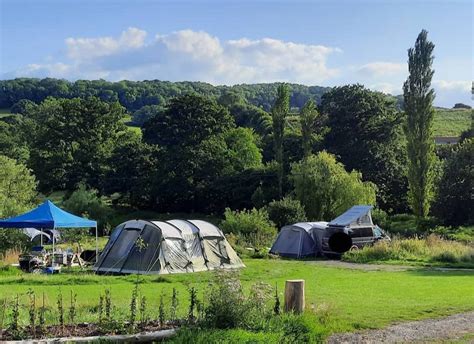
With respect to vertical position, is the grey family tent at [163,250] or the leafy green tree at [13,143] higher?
the leafy green tree at [13,143]

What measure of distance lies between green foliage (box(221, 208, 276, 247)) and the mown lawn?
945 centimetres

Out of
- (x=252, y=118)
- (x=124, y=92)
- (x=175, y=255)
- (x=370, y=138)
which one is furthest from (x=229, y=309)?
(x=124, y=92)

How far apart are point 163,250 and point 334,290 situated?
7.14 meters

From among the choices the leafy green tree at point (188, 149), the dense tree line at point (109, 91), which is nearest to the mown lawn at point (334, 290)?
the leafy green tree at point (188, 149)

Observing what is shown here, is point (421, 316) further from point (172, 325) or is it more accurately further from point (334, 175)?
point (334, 175)

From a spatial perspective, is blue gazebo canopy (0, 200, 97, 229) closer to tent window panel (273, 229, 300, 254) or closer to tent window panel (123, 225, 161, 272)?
tent window panel (123, 225, 161, 272)

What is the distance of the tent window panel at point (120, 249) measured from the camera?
20812 mm

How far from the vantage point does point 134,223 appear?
70.1ft

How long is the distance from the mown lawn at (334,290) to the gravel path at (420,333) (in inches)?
13.3

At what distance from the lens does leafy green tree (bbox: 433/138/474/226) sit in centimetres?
3903

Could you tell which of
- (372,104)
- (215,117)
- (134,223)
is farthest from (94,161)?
(134,223)

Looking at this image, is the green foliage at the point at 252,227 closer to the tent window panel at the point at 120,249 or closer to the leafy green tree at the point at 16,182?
the tent window panel at the point at 120,249

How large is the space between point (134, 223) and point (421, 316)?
1226 centimetres

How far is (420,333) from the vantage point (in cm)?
1015
